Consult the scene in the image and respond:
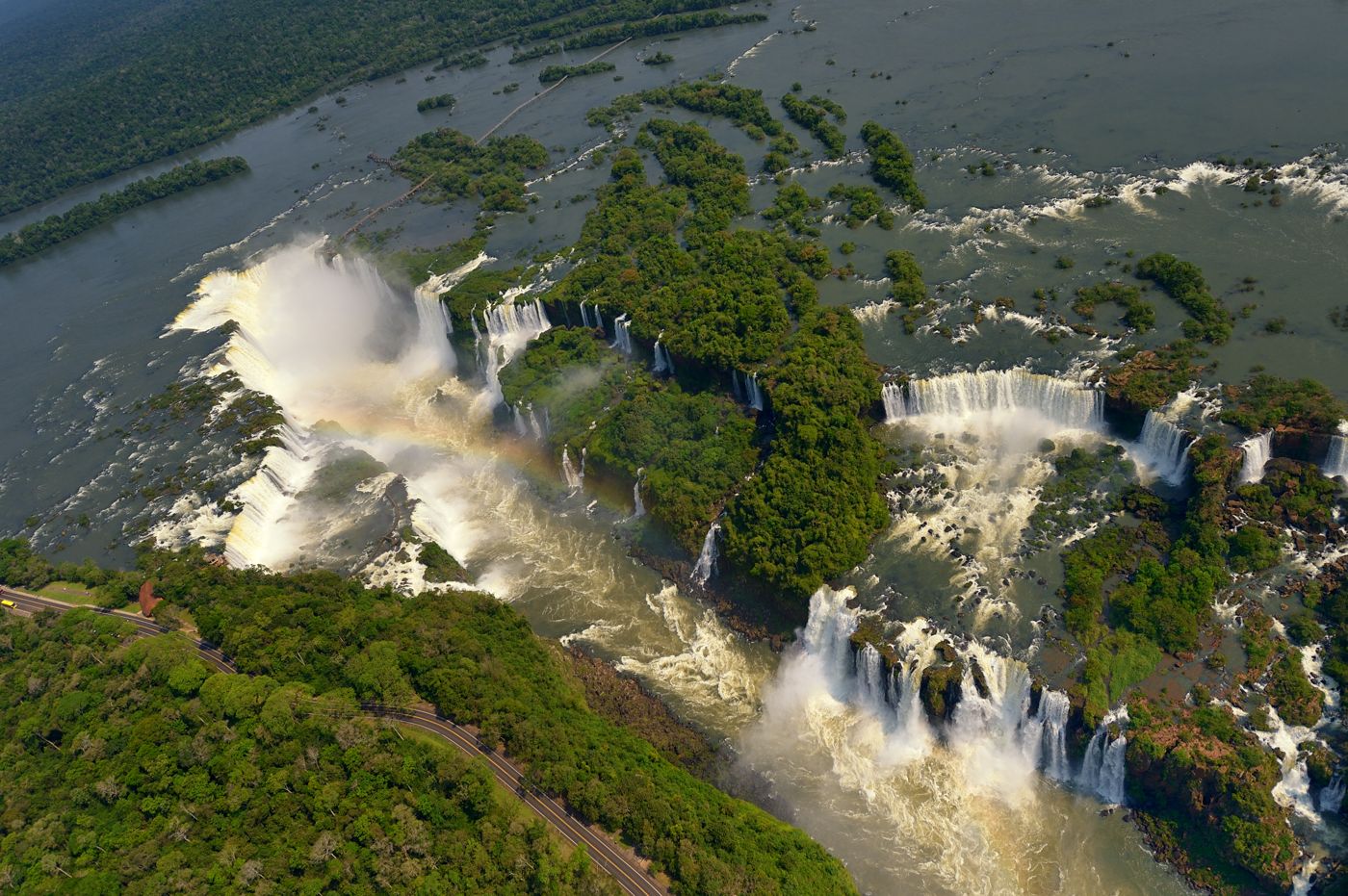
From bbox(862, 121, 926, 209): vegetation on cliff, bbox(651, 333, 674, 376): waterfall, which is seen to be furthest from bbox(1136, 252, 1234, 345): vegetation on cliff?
bbox(651, 333, 674, 376): waterfall

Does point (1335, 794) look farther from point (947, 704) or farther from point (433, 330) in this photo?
point (433, 330)

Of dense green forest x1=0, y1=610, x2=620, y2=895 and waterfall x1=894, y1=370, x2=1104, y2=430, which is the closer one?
dense green forest x1=0, y1=610, x2=620, y2=895

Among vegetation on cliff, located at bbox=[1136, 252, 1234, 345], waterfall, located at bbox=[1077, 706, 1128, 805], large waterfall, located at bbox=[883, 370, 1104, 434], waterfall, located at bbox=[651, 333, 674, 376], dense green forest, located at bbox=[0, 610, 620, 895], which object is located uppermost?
vegetation on cliff, located at bbox=[1136, 252, 1234, 345]

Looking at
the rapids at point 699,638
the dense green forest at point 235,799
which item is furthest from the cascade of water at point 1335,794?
the dense green forest at point 235,799

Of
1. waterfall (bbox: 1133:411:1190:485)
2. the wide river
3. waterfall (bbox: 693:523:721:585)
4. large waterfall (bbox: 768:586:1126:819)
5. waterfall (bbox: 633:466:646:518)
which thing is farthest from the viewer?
waterfall (bbox: 633:466:646:518)

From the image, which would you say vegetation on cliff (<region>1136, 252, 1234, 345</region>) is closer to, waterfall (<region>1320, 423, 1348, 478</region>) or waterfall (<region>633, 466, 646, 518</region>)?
waterfall (<region>1320, 423, 1348, 478</region>)

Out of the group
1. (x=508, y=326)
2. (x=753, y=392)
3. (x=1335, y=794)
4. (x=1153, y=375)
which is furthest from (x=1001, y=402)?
(x=508, y=326)

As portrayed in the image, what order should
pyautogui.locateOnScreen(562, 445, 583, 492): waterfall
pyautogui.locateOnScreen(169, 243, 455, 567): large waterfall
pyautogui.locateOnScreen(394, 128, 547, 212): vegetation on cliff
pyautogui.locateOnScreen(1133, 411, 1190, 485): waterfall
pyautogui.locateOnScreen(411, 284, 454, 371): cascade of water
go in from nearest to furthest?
pyautogui.locateOnScreen(1133, 411, 1190, 485): waterfall
pyautogui.locateOnScreen(562, 445, 583, 492): waterfall
pyautogui.locateOnScreen(169, 243, 455, 567): large waterfall
pyautogui.locateOnScreen(411, 284, 454, 371): cascade of water
pyautogui.locateOnScreen(394, 128, 547, 212): vegetation on cliff
